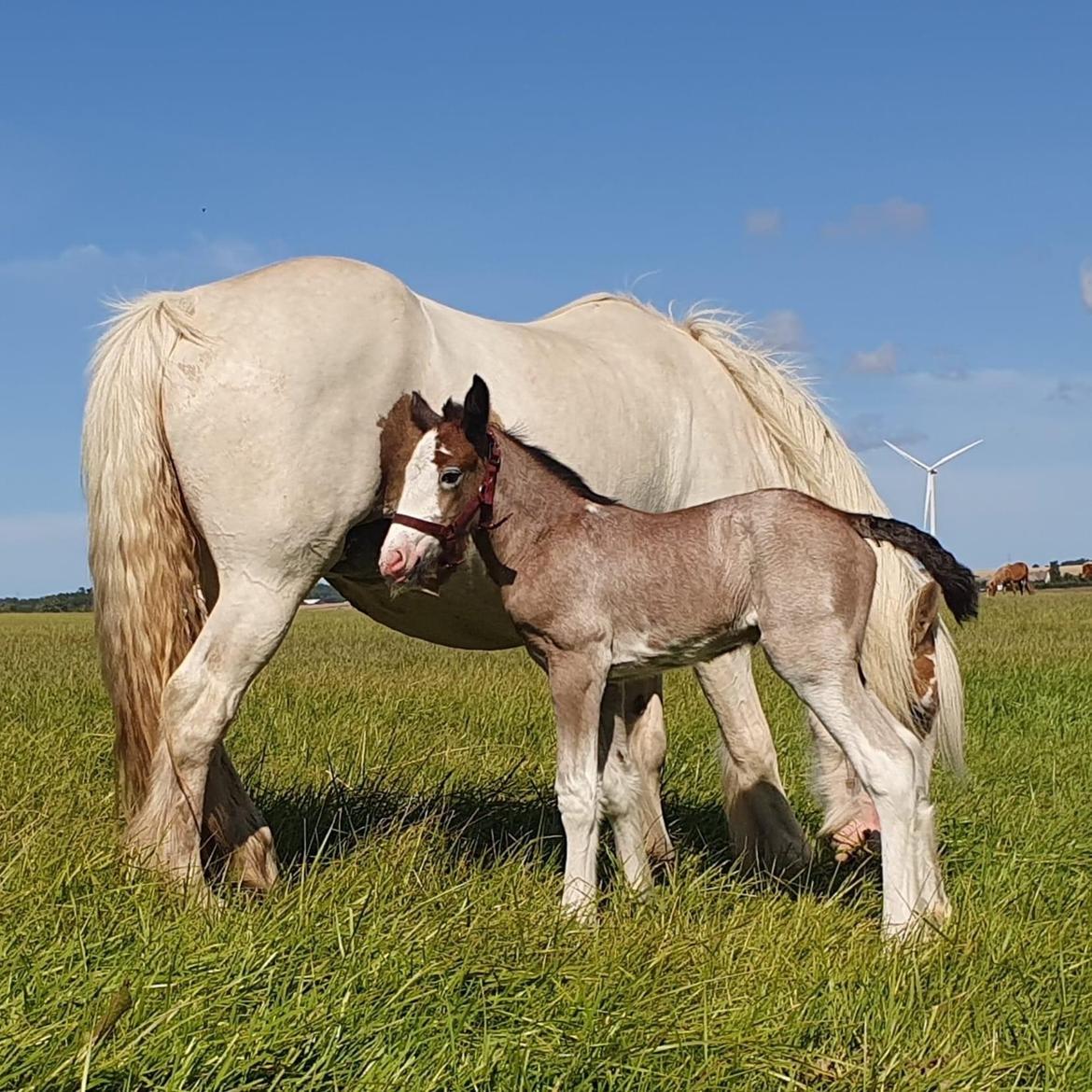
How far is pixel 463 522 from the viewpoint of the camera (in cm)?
462

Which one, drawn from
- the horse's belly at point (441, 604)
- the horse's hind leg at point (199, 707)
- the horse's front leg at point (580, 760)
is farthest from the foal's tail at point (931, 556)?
the horse's hind leg at point (199, 707)

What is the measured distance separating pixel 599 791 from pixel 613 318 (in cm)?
259

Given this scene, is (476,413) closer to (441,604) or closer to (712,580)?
(712,580)

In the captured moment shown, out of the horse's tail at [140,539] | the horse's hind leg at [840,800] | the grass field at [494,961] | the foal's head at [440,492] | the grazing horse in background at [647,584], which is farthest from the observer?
the horse's hind leg at [840,800]

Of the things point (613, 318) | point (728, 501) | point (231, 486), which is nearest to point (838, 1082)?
point (728, 501)

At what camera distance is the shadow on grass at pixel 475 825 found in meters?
5.52

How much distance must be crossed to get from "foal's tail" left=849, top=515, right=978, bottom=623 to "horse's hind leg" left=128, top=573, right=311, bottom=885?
7.00 feet

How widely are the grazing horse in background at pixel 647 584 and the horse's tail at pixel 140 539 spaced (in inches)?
33.6

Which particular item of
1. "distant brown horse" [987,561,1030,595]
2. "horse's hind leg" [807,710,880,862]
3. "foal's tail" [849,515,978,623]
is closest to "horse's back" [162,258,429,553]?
"foal's tail" [849,515,978,623]

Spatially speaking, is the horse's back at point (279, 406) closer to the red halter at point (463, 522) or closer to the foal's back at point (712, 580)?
the red halter at point (463, 522)

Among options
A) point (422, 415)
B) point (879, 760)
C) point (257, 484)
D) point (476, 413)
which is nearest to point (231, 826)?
point (257, 484)

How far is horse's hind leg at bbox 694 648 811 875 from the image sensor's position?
19.6ft

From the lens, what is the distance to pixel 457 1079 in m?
3.03

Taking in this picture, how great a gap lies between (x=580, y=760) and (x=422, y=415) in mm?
1316
